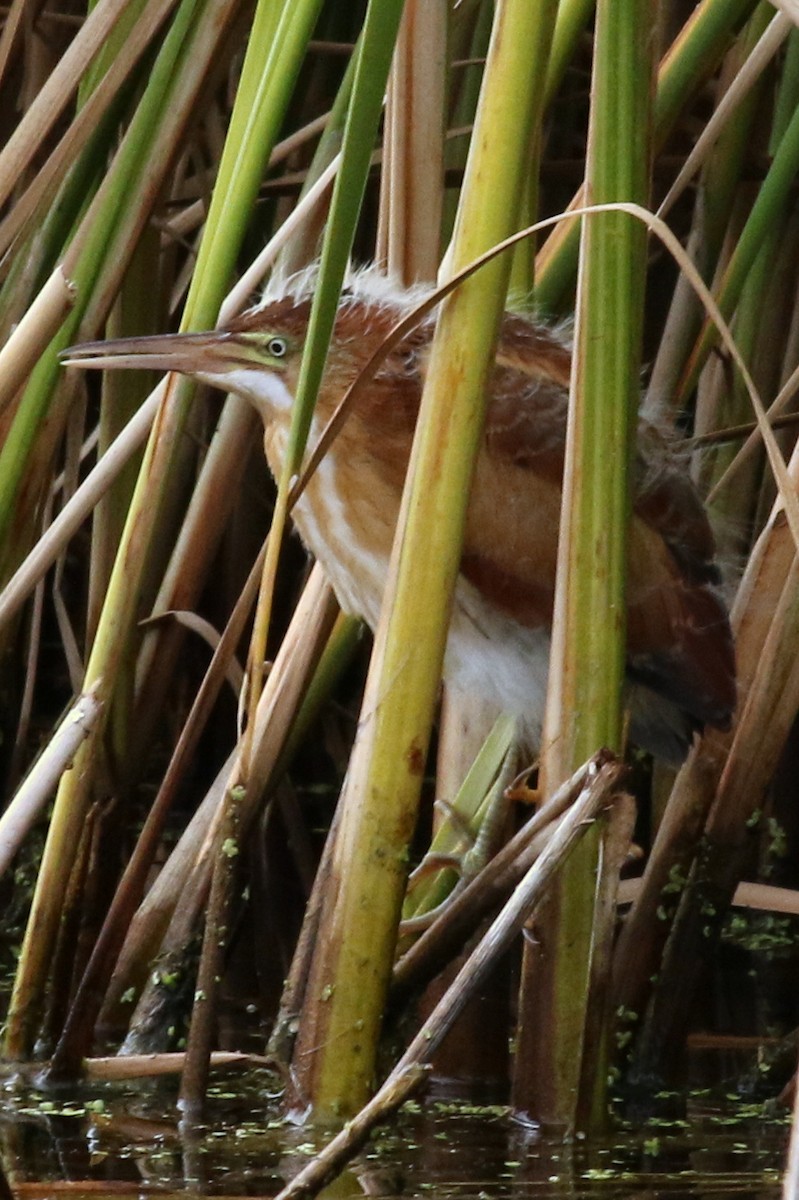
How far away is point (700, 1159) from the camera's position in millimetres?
1476

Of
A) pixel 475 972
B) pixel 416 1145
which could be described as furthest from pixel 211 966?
pixel 475 972

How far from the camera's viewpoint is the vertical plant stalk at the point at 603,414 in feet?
4.20

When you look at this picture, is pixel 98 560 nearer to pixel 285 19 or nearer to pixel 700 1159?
pixel 285 19

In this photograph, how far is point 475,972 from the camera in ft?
3.99

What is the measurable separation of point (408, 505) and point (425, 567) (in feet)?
0.17

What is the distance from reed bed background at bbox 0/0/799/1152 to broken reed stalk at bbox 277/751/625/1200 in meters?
0.03

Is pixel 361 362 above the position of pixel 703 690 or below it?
above

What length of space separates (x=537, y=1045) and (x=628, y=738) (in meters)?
0.63

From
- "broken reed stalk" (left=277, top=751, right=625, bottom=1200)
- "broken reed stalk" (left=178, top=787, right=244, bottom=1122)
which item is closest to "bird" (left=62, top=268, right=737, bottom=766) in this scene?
"broken reed stalk" (left=178, top=787, right=244, bottom=1122)

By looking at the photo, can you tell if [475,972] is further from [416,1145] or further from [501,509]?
[501,509]

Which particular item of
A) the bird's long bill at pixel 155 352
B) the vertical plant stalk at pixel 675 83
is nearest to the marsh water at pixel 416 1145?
the bird's long bill at pixel 155 352

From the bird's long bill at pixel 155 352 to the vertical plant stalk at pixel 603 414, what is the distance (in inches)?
19.0

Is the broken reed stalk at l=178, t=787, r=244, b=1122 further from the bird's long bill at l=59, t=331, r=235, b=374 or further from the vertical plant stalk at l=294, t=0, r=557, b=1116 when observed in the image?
the bird's long bill at l=59, t=331, r=235, b=374

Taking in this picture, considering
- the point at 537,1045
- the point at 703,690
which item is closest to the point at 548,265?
the point at 703,690
